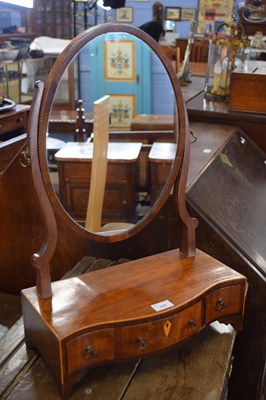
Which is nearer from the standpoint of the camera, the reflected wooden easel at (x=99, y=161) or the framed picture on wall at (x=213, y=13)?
the reflected wooden easel at (x=99, y=161)

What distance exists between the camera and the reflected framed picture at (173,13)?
6.43m

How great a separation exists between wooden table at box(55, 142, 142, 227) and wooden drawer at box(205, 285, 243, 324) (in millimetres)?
279

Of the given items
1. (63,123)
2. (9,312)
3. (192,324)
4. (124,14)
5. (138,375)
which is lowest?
(9,312)

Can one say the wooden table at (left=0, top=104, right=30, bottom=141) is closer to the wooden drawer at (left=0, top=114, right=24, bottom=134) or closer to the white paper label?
the wooden drawer at (left=0, top=114, right=24, bottom=134)

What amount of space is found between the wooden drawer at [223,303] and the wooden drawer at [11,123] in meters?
2.99

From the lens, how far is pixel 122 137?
1271mm

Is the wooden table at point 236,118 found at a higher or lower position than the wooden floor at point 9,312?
higher

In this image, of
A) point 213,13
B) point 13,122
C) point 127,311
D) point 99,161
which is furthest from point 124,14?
point 127,311

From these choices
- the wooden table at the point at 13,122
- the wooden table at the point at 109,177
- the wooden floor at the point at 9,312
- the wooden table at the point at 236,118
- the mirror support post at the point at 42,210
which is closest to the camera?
the mirror support post at the point at 42,210

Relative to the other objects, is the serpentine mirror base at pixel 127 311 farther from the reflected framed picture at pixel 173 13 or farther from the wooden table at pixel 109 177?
the reflected framed picture at pixel 173 13

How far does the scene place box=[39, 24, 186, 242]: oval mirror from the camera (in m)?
1.10

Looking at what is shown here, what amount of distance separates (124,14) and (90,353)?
629 cm

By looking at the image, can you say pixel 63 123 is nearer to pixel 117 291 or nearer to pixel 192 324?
pixel 117 291

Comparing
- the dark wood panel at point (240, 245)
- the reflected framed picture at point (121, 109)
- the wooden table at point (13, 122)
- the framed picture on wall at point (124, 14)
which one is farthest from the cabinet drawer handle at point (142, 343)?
the framed picture on wall at point (124, 14)
